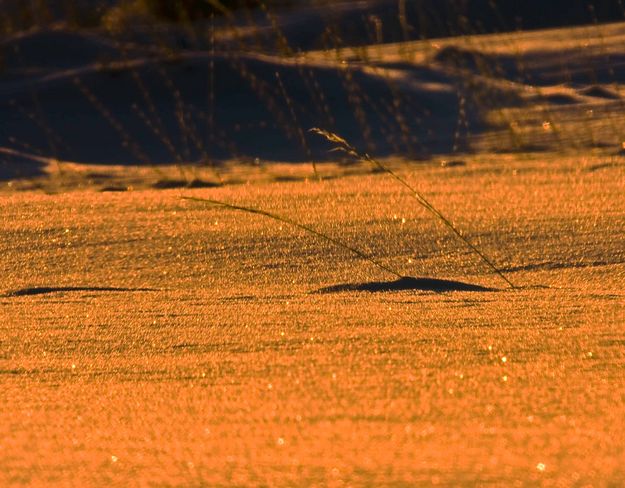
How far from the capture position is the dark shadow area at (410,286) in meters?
3.08

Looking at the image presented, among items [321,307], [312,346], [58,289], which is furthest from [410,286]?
[58,289]

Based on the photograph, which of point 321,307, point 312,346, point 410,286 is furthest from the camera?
point 410,286

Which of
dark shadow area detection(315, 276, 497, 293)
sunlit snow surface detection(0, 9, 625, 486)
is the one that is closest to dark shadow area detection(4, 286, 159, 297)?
sunlit snow surface detection(0, 9, 625, 486)

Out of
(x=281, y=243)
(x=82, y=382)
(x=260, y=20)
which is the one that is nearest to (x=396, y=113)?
(x=281, y=243)

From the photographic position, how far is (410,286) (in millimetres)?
3117

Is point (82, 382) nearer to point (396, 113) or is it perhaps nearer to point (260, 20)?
point (396, 113)

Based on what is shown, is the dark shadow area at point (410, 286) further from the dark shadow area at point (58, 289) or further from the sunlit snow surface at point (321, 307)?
the dark shadow area at point (58, 289)

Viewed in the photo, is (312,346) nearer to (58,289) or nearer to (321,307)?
(321,307)

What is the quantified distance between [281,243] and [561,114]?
3.30 m

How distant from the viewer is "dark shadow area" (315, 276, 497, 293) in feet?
10.1

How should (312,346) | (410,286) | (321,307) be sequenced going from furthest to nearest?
(410,286) < (321,307) < (312,346)

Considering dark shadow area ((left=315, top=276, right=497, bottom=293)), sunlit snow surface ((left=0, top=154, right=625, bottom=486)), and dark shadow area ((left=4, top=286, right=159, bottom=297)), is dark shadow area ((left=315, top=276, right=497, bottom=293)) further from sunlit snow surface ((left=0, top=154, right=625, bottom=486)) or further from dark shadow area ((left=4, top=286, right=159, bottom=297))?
dark shadow area ((left=4, top=286, right=159, bottom=297))

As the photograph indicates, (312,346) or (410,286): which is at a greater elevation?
(312,346)

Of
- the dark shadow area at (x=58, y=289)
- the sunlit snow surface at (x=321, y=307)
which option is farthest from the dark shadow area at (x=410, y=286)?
the dark shadow area at (x=58, y=289)
